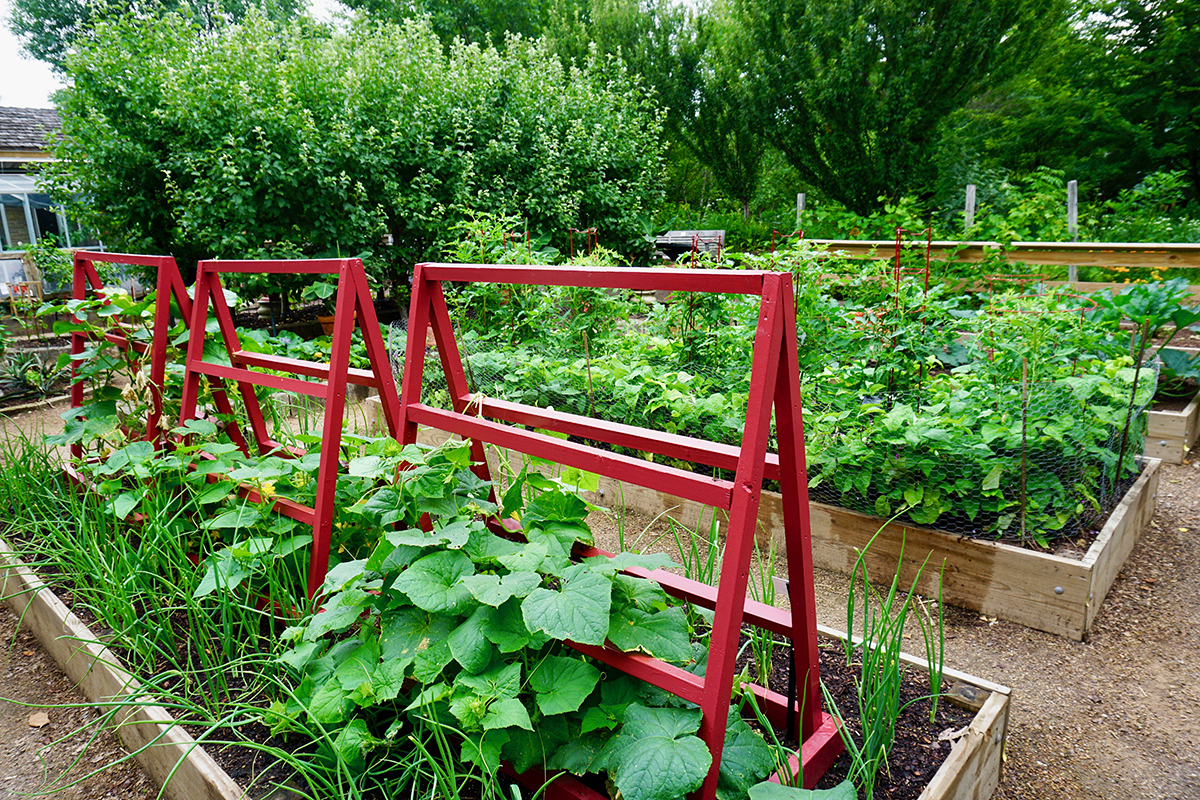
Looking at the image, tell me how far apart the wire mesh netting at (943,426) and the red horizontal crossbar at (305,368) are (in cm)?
67

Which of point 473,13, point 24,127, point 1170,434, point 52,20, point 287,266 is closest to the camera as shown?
point 287,266

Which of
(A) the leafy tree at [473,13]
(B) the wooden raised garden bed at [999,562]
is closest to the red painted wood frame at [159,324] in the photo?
(B) the wooden raised garden bed at [999,562]

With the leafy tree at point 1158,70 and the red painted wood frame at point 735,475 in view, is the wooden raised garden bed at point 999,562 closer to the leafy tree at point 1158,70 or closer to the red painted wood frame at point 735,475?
the red painted wood frame at point 735,475

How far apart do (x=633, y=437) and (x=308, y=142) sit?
641 cm

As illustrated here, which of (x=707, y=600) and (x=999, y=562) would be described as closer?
(x=707, y=600)

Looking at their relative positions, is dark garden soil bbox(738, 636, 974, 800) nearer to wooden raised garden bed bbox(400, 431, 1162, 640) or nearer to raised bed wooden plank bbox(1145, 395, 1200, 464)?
wooden raised garden bed bbox(400, 431, 1162, 640)

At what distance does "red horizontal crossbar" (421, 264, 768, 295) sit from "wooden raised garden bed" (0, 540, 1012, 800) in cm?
116

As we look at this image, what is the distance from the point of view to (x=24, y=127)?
1750cm

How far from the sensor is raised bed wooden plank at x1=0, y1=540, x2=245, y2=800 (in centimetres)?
167

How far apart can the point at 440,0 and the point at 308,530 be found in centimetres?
2692

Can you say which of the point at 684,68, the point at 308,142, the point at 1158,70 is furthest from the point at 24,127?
the point at 1158,70

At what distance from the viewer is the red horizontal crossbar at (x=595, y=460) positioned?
1.33 meters

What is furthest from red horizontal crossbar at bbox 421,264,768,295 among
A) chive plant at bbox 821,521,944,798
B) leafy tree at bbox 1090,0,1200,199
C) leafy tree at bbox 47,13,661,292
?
leafy tree at bbox 1090,0,1200,199

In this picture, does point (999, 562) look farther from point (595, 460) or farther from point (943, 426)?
point (595, 460)
